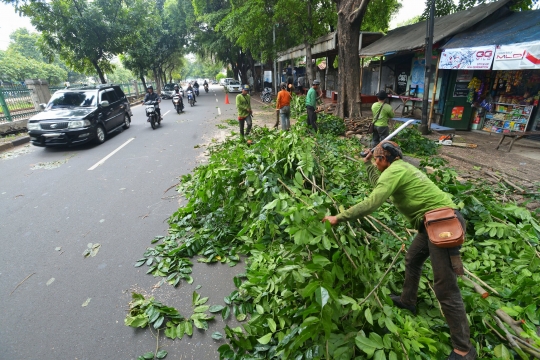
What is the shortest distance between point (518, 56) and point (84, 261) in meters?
9.80

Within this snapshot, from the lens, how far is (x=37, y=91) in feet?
43.6

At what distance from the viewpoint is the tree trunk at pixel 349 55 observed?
971 centimetres

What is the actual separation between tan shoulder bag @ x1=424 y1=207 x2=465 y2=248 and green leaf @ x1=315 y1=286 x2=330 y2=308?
3.16 feet

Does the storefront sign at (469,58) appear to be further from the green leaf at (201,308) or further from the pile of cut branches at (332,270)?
the green leaf at (201,308)

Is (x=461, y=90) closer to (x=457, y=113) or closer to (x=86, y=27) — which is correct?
(x=457, y=113)

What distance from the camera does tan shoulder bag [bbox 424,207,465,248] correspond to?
2.06 metres

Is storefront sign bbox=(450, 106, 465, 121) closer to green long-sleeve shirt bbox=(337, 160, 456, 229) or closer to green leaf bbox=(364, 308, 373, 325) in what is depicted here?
green long-sleeve shirt bbox=(337, 160, 456, 229)

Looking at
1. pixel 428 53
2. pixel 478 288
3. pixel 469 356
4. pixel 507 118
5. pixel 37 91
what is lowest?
pixel 469 356

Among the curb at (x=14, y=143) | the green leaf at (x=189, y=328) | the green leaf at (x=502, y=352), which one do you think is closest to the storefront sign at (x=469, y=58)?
the green leaf at (x=502, y=352)

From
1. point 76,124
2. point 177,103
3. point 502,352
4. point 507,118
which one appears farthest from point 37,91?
point 507,118

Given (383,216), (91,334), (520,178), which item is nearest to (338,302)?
(383,216)

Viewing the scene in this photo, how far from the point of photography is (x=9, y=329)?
2639 millimetres

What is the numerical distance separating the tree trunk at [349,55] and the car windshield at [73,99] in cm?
887

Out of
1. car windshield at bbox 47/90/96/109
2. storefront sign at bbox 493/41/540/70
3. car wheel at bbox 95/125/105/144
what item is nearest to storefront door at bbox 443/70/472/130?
storefront sign at bbox 493/41/540/70
